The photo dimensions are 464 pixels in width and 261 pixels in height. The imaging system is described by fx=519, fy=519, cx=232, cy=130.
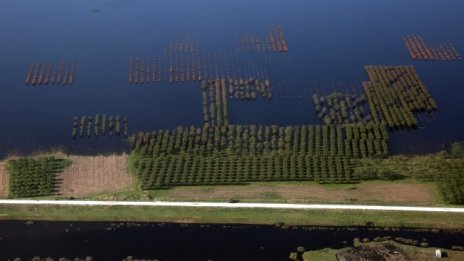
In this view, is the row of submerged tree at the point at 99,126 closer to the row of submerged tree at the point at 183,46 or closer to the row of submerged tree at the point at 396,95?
the row of submerged tree at the point at 183,46

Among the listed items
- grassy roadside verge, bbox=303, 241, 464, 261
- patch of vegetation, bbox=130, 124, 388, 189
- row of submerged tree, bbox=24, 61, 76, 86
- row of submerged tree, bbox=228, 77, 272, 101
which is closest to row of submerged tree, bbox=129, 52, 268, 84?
row of submerged tree, bbox=228, 77, 272, 101

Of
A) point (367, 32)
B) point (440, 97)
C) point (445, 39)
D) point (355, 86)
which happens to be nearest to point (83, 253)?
point (355, 86)

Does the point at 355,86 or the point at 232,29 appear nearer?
the point at 355,86

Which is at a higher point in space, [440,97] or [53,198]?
[440,97]

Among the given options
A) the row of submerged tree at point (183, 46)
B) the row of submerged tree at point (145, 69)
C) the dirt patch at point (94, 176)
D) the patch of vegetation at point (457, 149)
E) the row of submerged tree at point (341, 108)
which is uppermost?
the patch of vegetation at point (457, 149)

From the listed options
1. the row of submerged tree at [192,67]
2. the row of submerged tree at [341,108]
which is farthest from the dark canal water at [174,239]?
the row of submerged tree at [192,67]

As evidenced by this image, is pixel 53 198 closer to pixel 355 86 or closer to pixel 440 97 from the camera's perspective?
pixel 355 86
